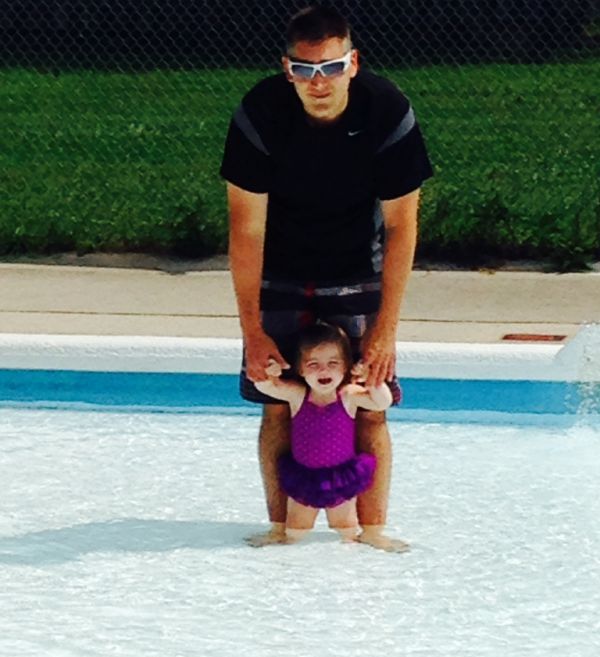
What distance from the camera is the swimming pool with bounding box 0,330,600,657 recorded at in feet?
12.9

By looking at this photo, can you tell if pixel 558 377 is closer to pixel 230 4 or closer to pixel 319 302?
pixel 319 302

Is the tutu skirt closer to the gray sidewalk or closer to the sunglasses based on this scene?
the sunglasses

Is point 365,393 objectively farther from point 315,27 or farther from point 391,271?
point 315,27

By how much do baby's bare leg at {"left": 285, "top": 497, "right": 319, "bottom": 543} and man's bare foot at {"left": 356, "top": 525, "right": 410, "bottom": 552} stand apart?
0.13 metres

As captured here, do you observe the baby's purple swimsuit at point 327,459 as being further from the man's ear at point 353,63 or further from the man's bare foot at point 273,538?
the man's ear at point 353,63

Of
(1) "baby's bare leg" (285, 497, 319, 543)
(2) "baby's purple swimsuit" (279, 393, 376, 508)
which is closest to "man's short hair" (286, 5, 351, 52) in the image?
(2) "baby's purple swimsuit" (279, 393, 376, 508)

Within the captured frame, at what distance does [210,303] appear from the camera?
6.83 m

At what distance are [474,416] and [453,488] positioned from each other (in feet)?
2.51

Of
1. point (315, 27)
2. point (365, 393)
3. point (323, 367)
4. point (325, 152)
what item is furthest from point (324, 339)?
point (315, 27)

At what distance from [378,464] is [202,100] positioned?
328 inches

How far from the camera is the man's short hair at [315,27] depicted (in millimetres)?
3908

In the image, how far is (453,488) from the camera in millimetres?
5137

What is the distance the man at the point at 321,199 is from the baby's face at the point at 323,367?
0.06 meters

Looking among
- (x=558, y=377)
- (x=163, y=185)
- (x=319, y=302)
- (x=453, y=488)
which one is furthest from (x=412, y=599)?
(x=163, y=185)
